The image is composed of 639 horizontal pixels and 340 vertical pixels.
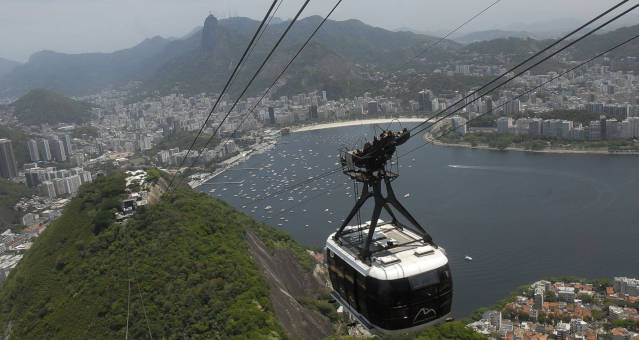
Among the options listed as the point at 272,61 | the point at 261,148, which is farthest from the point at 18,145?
the point at 272,61

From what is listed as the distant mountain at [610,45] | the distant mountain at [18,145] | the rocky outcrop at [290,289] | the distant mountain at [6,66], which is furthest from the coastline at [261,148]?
the distant mountain at [6,66]

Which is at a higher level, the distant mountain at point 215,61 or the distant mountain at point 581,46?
the distant mountain at point 215,61

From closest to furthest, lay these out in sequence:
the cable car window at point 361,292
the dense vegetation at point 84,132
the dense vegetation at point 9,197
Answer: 1. the cable car window at point 361,292
2. the dense vegetation at point 9,197
3. the dense vegetation at point 84,132

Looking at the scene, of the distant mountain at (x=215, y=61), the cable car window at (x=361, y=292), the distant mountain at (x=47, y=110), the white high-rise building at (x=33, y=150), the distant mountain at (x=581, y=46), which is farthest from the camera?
the distant mountain at (x=215, y=61)

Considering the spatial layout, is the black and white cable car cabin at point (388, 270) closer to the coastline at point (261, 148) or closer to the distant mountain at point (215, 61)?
the coastline at point (261, 148)

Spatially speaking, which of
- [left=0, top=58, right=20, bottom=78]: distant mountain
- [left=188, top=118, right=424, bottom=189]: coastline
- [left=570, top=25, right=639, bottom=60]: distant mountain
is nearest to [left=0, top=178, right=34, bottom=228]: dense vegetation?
[left=188, top=118, right=424, bottom=189]: coastline

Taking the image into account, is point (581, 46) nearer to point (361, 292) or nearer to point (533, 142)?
point (533, 142)
